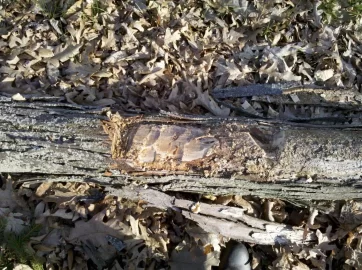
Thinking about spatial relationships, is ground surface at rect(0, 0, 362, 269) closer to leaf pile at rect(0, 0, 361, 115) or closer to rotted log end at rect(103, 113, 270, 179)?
leaf pile at rect(0, 0, 361, 115)

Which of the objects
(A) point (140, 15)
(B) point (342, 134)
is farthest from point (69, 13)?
(B) point (342, 134)

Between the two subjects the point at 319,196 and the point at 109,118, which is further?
the point at 319,196

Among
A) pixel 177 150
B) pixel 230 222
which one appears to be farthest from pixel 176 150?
pixel 230 222

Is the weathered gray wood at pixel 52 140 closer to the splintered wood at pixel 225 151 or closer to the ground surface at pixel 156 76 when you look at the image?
the splintered wood at pixel 225 151

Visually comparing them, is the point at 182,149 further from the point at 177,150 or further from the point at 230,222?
the point at 230,222

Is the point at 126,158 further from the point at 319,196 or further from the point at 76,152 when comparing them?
the point at 319,196

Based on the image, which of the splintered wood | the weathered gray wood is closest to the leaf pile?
the weathered gray wood

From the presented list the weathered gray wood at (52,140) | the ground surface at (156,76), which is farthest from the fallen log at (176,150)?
the ground surface at (156,76)
